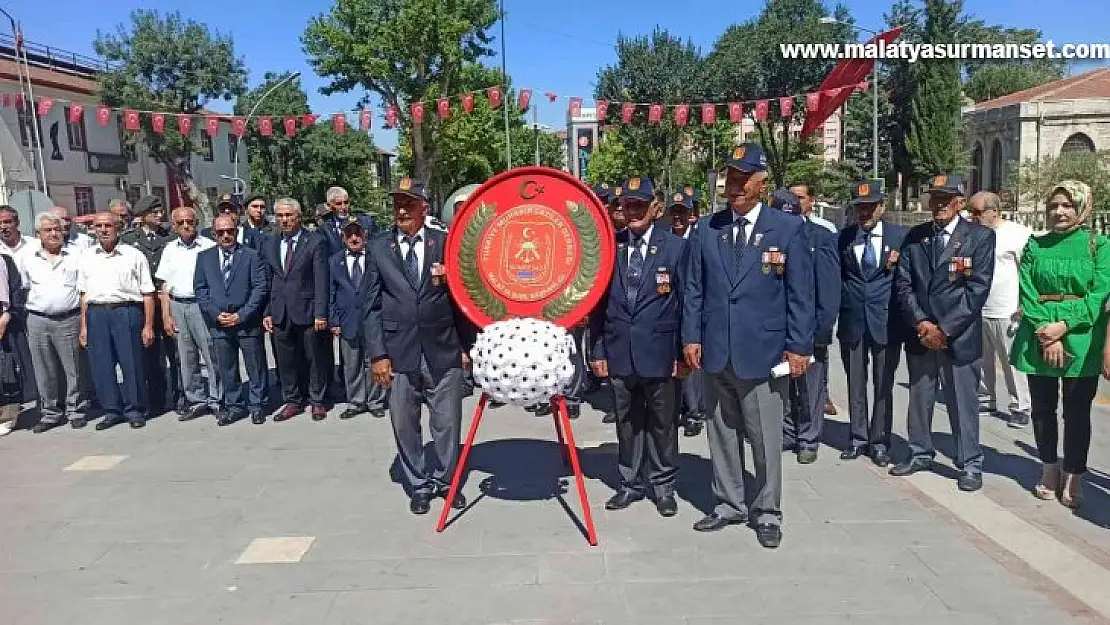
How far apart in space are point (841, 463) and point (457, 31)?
33.9 meters

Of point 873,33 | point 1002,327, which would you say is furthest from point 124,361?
point 873,33

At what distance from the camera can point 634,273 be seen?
473cm

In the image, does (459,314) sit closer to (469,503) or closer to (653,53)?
(469,503)

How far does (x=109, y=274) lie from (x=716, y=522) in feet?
19.2

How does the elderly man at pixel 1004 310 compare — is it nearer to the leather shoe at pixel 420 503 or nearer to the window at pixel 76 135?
the leather shoe at pixel 420 503

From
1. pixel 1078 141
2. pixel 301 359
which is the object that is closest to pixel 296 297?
pixel 301 359

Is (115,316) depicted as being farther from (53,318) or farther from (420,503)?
(420,503)

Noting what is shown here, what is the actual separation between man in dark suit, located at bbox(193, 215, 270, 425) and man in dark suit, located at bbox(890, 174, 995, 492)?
→ 220 inches

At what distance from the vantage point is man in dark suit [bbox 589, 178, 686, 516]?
4.70 metres

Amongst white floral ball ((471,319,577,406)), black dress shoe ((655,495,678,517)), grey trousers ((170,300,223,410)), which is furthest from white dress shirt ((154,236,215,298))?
black dress shoe ((655,495,678,517))

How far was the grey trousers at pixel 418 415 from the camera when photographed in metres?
4.97

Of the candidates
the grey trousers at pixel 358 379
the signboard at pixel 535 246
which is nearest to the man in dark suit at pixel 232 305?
the grey trousers at pixel 358 379

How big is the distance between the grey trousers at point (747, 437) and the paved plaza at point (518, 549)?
181 millimetres

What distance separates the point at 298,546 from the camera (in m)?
4.48
